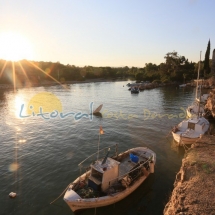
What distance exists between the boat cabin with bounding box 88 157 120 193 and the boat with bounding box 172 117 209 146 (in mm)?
14817

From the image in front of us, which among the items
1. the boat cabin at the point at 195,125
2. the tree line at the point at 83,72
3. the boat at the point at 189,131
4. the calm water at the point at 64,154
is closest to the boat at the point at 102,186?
the calm water at the point at 64,154

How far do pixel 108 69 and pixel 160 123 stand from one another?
160 metres

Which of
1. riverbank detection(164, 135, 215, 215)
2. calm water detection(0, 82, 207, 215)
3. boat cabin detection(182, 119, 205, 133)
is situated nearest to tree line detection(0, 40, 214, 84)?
calm water detection(0, 82, 207, 215)

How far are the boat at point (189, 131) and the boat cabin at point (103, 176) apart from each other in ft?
48.6

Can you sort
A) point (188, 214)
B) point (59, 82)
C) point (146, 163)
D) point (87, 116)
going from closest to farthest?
point (188, 214)
point (146, 163)
point (87, 116)
point (59, 82)

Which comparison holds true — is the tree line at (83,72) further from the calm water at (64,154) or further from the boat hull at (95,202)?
the boat hull at (95,202)

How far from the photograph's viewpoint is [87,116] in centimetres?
4784

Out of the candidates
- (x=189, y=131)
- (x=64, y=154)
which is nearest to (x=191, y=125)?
(x=189, y=131)

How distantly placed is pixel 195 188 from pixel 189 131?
17024 millimetres

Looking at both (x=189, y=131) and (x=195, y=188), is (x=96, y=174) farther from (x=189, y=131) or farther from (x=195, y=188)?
(x=189, y=131)

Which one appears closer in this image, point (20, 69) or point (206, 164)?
point (206, 164)

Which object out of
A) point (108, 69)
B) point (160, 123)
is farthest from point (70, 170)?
point (108, 69)

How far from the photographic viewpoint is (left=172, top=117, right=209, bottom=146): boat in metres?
27.3

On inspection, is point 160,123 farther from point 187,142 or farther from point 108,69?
point 108,69
